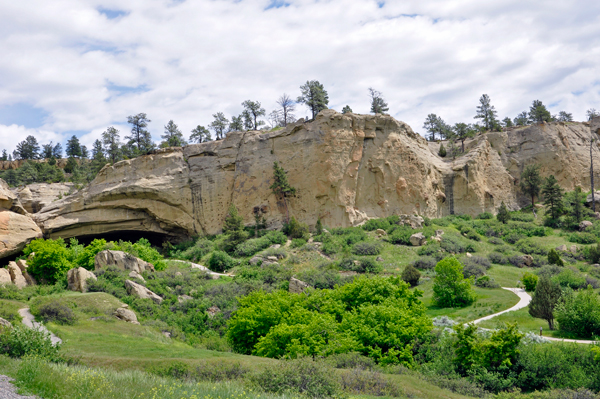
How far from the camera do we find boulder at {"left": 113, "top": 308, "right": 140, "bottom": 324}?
25.4 m

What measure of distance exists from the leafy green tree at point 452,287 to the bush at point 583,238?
23154mm

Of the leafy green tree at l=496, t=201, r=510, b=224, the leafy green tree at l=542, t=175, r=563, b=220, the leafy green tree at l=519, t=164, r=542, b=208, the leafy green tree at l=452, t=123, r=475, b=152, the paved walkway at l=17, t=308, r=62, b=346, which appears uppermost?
the leafy green tree at l=452, t=123, r=475, b=152

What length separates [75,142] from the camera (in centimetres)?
9525

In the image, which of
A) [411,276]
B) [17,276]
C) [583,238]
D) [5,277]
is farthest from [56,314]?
[583,238]

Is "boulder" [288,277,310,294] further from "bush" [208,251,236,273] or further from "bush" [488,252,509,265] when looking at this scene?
"bush" [488,252,509,265]

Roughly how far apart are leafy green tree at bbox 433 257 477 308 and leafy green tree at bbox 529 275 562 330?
4670 millimetres

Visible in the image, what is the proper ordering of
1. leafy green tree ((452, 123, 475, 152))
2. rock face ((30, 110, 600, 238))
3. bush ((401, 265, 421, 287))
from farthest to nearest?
leafy green tree ((452, 123, 475, 152))
rock face ((30, 110, 600, 238))
bush ((401, 265, 421, 287))

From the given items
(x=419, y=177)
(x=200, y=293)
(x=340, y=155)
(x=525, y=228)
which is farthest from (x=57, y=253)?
(x=525, y=228)

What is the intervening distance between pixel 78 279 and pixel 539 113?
223ft

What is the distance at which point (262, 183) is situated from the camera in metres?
49.4

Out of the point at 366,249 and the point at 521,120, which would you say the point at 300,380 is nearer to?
the point at 366,249

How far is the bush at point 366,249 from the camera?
133 ft

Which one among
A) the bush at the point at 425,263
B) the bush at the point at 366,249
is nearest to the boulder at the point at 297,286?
the bush at the point at 366,249

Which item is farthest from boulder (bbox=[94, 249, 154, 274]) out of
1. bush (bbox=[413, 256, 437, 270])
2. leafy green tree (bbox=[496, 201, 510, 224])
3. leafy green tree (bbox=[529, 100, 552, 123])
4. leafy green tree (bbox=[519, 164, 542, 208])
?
leafy green tree (bbox=[529, 100, 552, 123])
